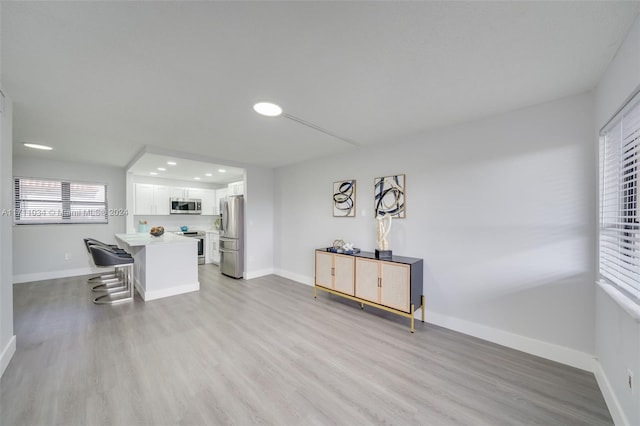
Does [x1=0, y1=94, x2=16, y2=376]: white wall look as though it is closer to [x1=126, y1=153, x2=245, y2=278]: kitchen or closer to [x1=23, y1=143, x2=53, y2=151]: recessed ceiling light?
[x1=23, y1=143, x2=53, y2=151]: recessed ceiling light

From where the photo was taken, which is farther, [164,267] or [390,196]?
[164,267]

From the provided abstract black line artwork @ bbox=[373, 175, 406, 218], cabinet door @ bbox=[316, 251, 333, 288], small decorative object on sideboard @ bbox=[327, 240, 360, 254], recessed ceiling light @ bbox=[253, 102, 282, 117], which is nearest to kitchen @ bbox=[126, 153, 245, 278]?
cabinet door @ bbox=[316, 251, 333, 288]

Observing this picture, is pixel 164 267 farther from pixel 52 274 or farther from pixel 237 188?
pixel 52 274

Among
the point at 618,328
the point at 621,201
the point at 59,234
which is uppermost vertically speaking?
the point at 621,201

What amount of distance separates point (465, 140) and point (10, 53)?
12.7ft

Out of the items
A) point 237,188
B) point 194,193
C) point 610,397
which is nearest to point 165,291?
point 237,188

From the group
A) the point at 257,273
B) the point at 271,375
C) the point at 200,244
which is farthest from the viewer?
the point at 200,244

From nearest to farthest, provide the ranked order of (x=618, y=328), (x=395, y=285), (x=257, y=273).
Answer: (x=618, y=328), (x=395, y=285), (x=257, y=273)

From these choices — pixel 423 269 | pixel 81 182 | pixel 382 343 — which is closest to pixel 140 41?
pixel 382 343

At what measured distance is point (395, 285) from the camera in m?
2.93

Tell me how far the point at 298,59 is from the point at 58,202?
630cm

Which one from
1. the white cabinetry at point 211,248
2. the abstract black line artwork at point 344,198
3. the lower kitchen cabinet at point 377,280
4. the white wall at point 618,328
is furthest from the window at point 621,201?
the white cabinetry at point 211,248

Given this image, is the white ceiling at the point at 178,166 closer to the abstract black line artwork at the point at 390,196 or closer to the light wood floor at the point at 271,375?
the light wood floor at the point at 271,375

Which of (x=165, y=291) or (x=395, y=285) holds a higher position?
(x=395, y=285)
